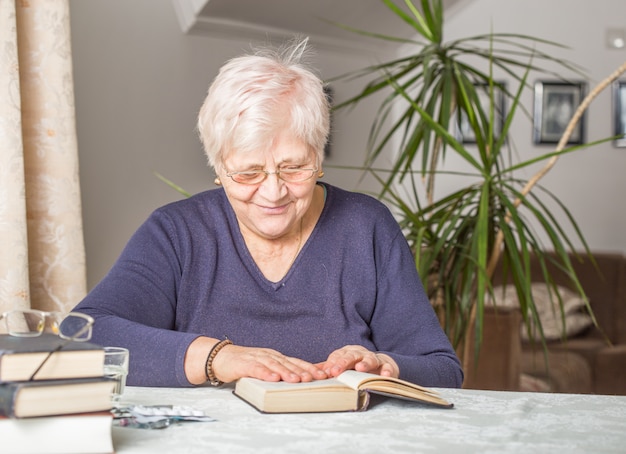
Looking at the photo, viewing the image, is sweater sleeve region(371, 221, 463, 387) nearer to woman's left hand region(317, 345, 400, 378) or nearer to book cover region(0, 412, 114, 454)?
woman's left hand region(317, 345, 400, 378)

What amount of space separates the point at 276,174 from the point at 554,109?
4430 mm

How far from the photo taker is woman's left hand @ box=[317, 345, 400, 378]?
1511 mm

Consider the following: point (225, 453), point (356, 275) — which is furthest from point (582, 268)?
point (225, 453)

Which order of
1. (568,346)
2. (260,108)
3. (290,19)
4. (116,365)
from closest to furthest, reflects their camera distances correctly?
(116,365) → (260,108) → (290,19) → (568,346)

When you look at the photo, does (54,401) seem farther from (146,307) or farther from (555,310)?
(555,310)

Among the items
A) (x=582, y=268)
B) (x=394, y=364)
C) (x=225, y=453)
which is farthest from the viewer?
(x=582, y=268)

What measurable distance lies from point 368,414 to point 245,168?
628 mm

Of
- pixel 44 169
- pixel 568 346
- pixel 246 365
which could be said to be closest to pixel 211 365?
pixel 246 365

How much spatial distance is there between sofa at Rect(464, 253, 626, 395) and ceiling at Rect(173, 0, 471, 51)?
1.38 meters

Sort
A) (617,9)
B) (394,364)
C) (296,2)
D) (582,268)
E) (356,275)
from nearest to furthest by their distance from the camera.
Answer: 1. (394,364)
2. (356,275)
3. (296,2)
4. (582,268)
5. (617,9)

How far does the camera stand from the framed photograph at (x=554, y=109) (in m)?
5.86

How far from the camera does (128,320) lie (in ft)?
5.82

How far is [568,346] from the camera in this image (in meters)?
4.89

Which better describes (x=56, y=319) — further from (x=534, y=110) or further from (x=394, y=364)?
(x=534, y=110)
